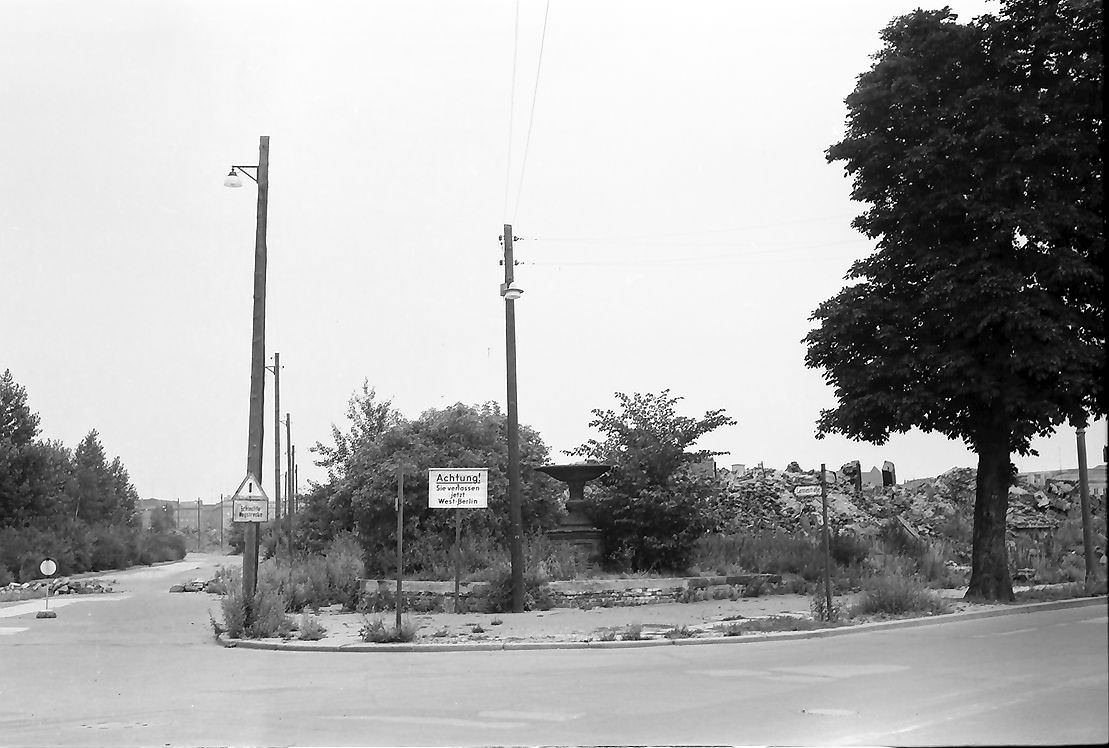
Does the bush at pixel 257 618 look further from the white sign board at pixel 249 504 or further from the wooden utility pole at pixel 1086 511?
the wooden utility pole at pixel 1086 511

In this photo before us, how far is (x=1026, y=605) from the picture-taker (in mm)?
20453

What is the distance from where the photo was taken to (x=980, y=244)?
835 inches

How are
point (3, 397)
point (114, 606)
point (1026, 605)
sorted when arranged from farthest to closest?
point (3, 397) → point (114, 606) → point (1026, 605)

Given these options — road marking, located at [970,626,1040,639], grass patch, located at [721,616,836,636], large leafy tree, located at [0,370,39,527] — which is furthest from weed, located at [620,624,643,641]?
large leafy tree, located at [0,370,39,527]

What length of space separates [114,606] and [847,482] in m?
29.6

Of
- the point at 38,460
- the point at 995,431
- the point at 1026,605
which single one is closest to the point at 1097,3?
the point at 995,431

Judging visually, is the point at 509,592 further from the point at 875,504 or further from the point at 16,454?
the point at 16,454

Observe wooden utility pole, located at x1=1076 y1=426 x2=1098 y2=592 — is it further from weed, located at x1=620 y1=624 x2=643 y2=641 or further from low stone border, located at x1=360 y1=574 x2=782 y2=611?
weed, located at x1=620 y1=624 x2=643 y2=641

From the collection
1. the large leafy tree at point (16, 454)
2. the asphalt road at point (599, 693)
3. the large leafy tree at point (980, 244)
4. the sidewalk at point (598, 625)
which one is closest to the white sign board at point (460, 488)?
the sidewalk at point (598, 625)

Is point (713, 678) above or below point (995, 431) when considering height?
below

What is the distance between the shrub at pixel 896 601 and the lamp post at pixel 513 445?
664cm

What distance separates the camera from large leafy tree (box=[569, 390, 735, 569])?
27.6m

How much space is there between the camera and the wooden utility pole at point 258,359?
20.7 metres

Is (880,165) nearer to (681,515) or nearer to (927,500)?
(681,515)
